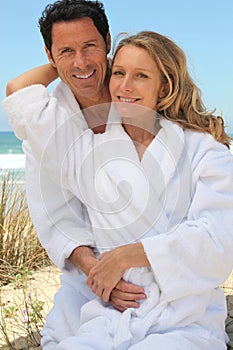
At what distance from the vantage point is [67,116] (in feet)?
8.35

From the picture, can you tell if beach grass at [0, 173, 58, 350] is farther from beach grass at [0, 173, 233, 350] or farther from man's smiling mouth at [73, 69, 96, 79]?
man's smiling mouth at [73, 69, 96, 79]

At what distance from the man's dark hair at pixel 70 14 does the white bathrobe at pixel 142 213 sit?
0.35 m

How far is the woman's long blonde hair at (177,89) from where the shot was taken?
96.0 inches

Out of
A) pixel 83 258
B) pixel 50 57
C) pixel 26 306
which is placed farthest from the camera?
pixel 26 306

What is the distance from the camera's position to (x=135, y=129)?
8.30 feet

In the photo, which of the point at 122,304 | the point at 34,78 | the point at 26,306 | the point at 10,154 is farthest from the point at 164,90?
the point at 10,154

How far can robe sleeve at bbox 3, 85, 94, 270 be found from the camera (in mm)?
2488

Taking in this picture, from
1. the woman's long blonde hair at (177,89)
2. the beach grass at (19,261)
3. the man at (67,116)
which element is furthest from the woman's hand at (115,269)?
the beach grass at (19,261)

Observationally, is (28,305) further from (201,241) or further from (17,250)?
(201,241)

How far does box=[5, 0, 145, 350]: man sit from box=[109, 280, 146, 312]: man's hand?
22 cm

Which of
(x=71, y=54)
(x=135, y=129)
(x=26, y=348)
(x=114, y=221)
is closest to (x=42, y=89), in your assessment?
(x=71, y=54)

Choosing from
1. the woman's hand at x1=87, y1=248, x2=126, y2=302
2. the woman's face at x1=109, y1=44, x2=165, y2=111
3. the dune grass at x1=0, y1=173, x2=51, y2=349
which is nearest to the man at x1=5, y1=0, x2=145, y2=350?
the woman's hand at x1=87, y1=248, x2=126, y2=302

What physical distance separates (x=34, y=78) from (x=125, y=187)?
0.71 m

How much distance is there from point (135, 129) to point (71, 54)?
0.49 metres
